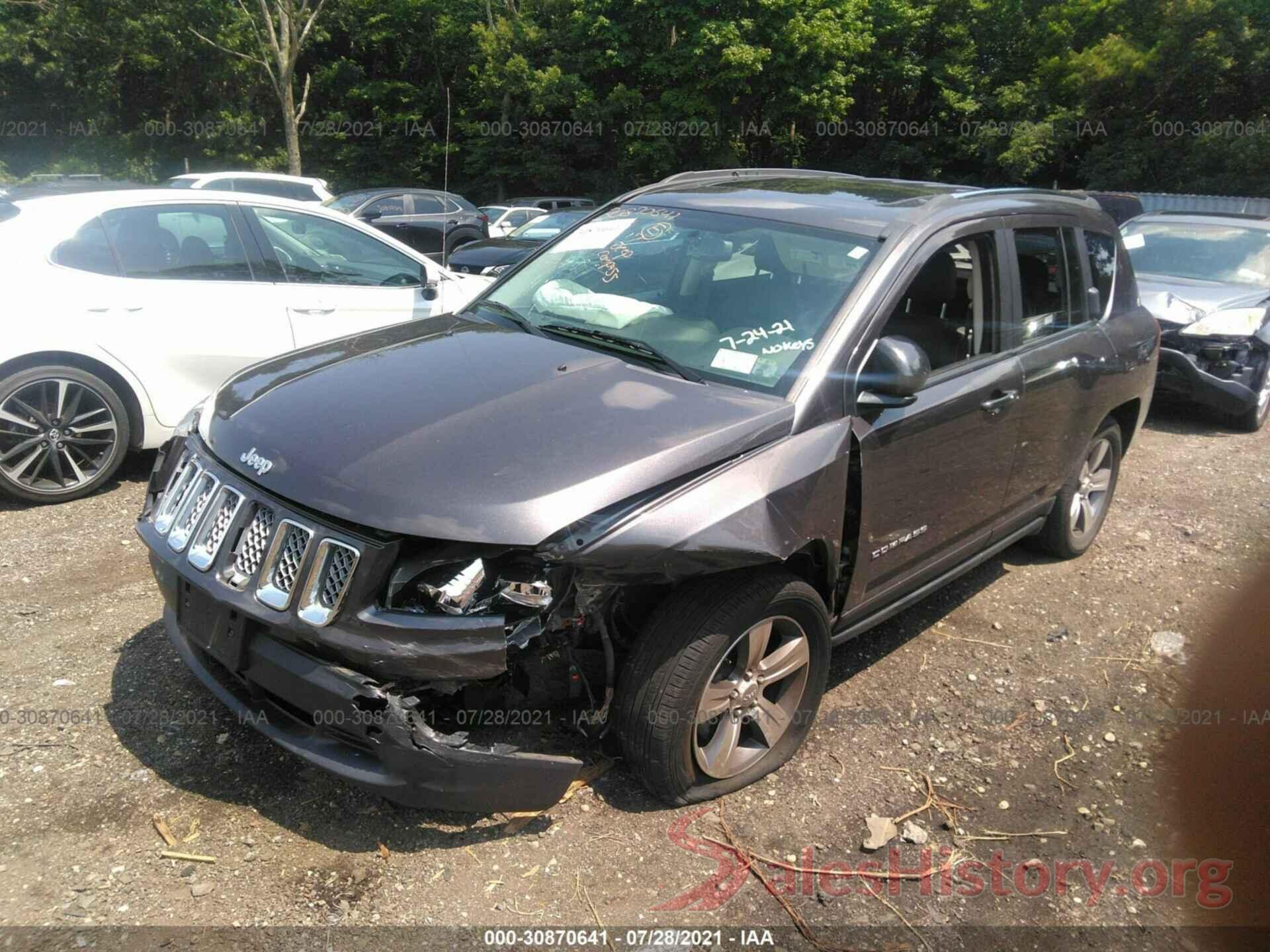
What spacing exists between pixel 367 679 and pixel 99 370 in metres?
3.77

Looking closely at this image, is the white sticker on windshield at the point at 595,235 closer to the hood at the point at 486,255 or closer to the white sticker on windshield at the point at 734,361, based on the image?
the hood at the point at 486,255

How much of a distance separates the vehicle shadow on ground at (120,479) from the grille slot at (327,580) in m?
3.58

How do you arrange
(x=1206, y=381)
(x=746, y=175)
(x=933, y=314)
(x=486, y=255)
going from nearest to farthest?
(x=933, y=314) → (x=746, y=175) → (x=486, y=255) → (x=1206, y=381)

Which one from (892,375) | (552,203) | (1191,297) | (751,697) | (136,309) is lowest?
(552,203)

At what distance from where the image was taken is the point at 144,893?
2.75m

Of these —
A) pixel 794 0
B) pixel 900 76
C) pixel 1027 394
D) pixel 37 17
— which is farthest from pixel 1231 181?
pixel 37 17

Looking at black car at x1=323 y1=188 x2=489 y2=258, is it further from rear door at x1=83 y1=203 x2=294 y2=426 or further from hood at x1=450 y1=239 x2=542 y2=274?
hood at x1=450 y1=239 x2=542 y2=274

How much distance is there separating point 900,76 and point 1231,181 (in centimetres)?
1096

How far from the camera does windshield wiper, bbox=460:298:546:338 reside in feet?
12.6

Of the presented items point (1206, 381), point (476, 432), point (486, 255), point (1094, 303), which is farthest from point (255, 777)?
point (1206, 381)

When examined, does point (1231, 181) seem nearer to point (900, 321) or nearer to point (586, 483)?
point (900, 321)

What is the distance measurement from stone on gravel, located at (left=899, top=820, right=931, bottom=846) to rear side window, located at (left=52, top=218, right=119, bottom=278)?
499cm

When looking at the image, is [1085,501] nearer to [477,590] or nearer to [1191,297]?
[477,590]

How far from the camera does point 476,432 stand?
2.98m
